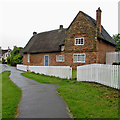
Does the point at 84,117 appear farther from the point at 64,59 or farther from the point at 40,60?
the point at 40,60

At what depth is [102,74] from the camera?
9.38 meters

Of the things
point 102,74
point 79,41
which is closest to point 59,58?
point 79,41

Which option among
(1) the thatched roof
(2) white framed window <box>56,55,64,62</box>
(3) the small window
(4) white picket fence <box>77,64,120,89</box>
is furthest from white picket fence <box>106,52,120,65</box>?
(4) white picket fence <box>77,64,120,89</box>

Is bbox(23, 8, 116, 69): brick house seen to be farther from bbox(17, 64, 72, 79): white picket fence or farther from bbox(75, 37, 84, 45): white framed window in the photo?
bbox(17, 64, 72, 79): white picket fence

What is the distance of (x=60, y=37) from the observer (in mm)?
26359

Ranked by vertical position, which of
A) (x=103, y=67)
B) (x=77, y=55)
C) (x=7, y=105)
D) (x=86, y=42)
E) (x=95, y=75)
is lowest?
(x=7, y=105)

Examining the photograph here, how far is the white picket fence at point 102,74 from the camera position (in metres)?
7.98

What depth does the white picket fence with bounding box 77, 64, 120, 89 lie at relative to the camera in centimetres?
798

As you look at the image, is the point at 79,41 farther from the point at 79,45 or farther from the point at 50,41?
the point at 50,41

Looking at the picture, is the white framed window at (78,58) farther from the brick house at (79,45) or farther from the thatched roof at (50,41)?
the thatched roof at (50,41)

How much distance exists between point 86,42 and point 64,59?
17.0 ft

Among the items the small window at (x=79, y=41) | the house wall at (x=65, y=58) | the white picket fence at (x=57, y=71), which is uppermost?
the small window at (x=79, y=41)

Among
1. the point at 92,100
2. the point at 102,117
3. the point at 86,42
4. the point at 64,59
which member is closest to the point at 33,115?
the point at 102,117

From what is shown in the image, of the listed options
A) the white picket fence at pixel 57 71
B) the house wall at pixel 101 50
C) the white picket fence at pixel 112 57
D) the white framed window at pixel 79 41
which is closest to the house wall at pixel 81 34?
the white framed window at pixel 79 41
